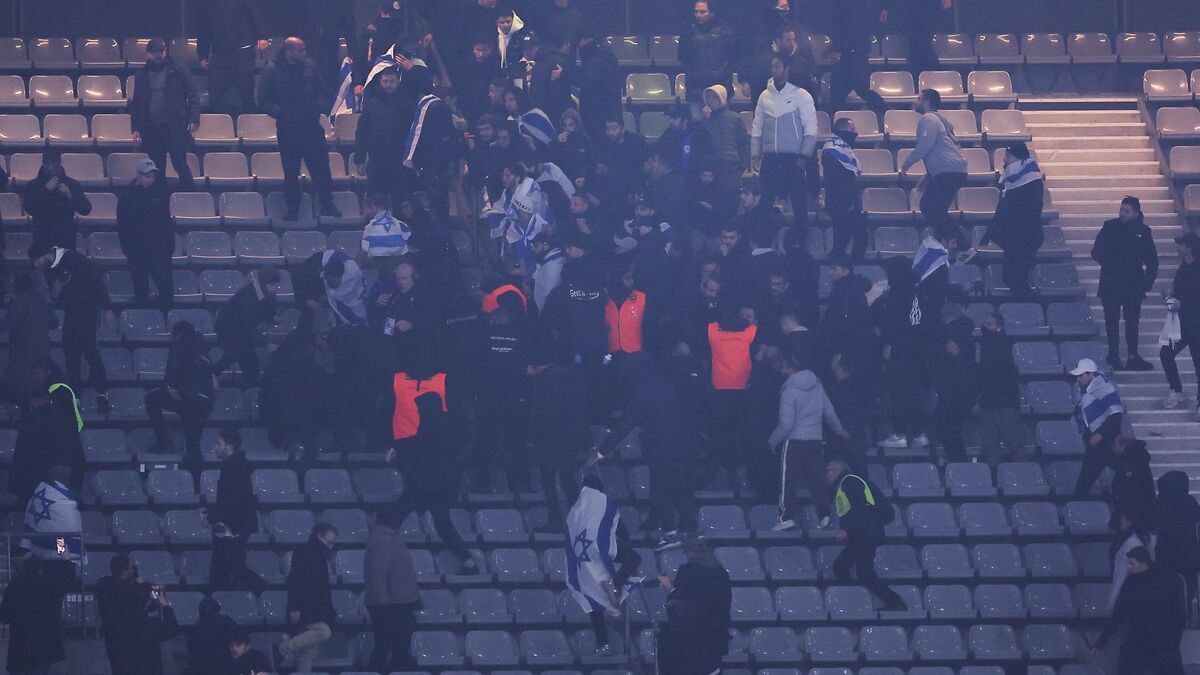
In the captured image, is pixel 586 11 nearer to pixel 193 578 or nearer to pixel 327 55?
pixel 327 55

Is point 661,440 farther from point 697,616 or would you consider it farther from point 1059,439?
point 1059,439

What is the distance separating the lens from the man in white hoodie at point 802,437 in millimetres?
16656

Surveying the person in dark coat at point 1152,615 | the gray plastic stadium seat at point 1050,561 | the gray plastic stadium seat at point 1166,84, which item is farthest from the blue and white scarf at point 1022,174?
the person in dark coat at point 1152,615

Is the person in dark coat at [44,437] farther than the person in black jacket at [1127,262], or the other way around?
the person in black jacket at [1127,262]

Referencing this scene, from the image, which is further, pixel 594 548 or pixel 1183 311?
pixel 1183 311

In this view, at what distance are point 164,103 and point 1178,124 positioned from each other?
36.6ft

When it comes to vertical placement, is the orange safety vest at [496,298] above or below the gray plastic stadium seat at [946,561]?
above

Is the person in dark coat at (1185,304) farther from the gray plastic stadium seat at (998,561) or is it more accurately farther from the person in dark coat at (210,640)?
the person in dark coat at (210,640)

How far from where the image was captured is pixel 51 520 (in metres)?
16.4

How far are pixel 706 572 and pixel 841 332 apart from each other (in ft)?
11.8

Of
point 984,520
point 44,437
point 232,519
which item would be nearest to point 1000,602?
point 984,520

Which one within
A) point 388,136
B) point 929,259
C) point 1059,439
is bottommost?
point 1059,439

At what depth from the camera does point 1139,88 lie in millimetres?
23609

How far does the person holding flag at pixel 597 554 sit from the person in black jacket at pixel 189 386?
3.74 meters
